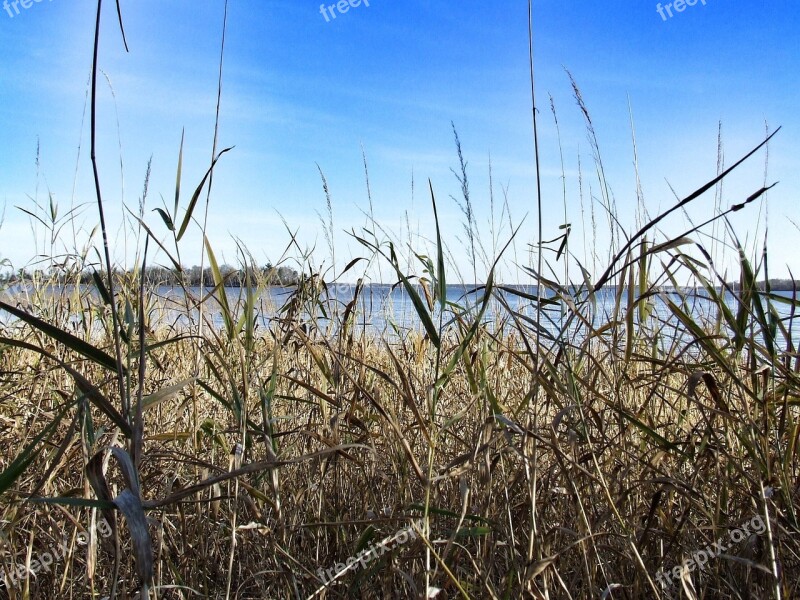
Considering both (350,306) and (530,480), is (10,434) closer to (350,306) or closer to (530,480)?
(350,306)

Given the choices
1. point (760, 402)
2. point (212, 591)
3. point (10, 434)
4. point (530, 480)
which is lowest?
point (212, 591)

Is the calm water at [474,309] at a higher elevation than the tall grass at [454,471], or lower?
higher

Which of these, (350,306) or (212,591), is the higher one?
(350,306)

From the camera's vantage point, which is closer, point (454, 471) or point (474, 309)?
point (454, 471)

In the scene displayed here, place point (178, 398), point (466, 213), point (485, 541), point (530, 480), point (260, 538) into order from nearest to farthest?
point (530, 480), point (485, 541), point (260, 538), point (466, 213), point (178, 398)

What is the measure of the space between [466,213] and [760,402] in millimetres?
1098

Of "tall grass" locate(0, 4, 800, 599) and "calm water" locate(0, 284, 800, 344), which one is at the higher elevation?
"calm water" locate(0, 284, 800, 344)

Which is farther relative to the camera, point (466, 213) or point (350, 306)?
point (466, 213)

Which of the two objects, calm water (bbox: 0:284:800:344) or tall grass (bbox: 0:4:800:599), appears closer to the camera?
tall grass (bbox: 0:4:800:599)

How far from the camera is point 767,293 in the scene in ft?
3.84

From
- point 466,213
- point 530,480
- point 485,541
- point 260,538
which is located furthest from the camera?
point 466,213

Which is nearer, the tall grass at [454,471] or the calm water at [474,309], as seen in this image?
the tall grass at [454,471]

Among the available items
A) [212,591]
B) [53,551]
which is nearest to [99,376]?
[53,551]

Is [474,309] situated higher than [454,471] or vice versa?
[474,309]
